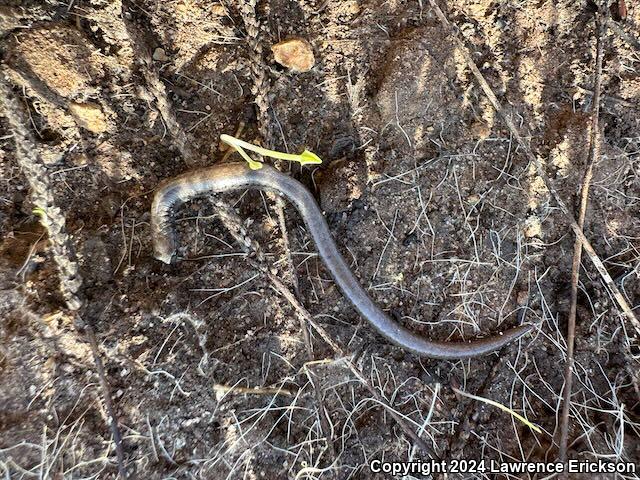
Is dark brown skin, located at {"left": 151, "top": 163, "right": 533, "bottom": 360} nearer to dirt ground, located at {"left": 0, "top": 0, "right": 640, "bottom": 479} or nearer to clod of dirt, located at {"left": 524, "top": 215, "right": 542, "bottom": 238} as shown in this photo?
dirt ground, located at {"left": 0, "top": 0, "right": 640, "bottom": 479}

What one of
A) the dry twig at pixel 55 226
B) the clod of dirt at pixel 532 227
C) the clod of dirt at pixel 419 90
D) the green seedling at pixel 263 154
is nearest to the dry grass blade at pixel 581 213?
the clod of dirt at pixel 532 227

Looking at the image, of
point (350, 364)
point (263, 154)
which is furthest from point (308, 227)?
point (350, 364)

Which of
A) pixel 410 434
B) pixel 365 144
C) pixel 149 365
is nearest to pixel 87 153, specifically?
pixel 149 365

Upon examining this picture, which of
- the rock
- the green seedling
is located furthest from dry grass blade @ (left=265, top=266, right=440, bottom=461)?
the rock

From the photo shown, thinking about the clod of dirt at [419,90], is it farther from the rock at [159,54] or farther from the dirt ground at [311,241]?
the rock at [159,54]

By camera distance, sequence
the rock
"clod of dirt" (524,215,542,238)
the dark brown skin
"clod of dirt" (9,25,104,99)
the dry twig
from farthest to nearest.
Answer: "clod of dirt" (524,215,542,238), the rock, the dark brown skin, "clod of dirt" (9,25,104,99), the dry twig

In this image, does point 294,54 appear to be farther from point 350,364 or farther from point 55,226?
point 350,364

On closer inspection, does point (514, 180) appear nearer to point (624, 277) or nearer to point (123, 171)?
point (624, 277)
